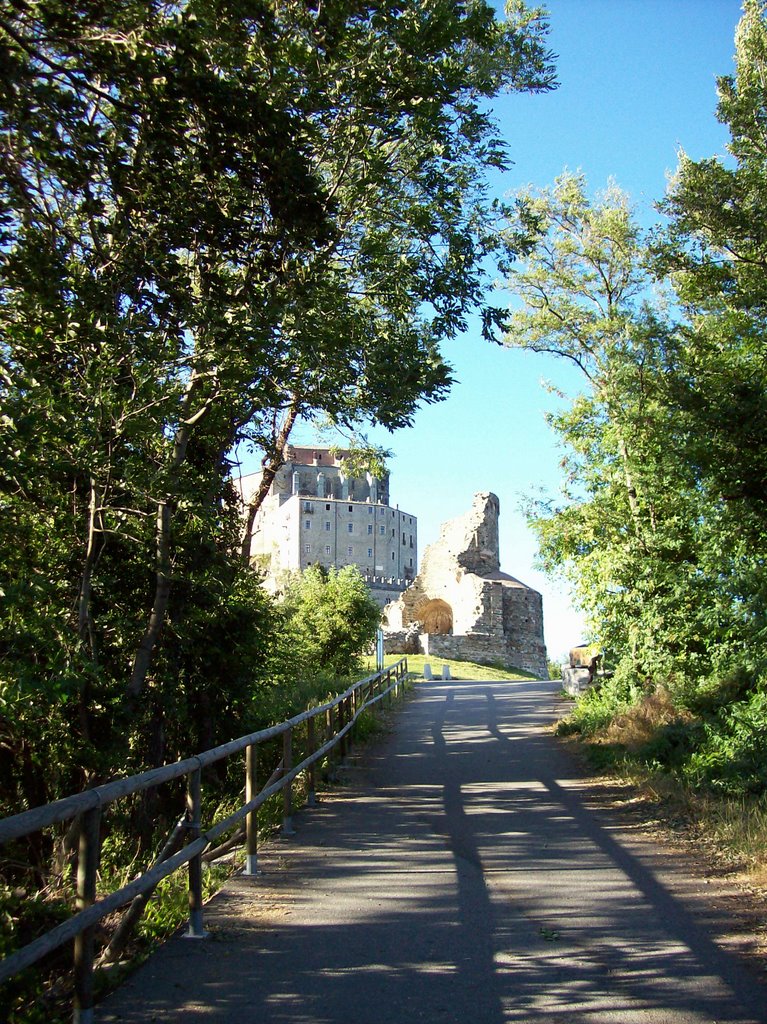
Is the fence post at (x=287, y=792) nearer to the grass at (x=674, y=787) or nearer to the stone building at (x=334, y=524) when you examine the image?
the grass at (x=674, y=787)

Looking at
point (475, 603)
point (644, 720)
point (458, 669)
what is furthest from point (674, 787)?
point (475, 603)

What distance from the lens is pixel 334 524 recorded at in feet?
367

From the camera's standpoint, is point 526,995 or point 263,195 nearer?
point 526,995

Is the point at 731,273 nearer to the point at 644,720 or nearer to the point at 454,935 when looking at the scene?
the point at 644,720

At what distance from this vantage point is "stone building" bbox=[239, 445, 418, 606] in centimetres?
10875

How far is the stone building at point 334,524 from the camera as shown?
109 metres

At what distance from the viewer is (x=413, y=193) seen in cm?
1168

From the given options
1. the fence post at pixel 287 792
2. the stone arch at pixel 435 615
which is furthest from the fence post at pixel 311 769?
the stone arch at pixel 435 615

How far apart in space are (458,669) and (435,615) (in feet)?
68.8

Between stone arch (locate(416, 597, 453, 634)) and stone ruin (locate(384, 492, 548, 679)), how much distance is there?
0.50 ft

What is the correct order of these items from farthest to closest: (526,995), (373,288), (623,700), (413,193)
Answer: (623,700), (413,193), (373,288), (526,995)

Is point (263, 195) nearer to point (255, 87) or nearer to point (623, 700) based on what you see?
point (255, 87)

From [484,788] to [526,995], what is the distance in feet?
22.9

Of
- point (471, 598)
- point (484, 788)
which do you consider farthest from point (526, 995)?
point (471, 598)
